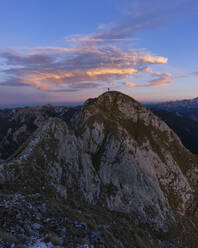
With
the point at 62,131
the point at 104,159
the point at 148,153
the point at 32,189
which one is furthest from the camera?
the point at 148,153

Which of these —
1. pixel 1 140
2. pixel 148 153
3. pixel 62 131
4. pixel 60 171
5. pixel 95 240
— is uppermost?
→ pixel 62 131

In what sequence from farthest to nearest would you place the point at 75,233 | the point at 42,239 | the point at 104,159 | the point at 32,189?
the point at 104,159 < the point at 32,189 < the point at 75,233 < the point at 42,239

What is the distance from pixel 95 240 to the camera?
12.8 meters

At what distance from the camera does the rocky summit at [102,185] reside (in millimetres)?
13102

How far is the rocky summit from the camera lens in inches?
516

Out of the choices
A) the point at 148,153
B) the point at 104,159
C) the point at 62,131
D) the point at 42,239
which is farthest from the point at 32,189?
the point at 148,153

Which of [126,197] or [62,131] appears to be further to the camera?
[126,197]

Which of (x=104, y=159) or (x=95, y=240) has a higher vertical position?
(x=95, y=240)

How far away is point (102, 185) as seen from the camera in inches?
1890

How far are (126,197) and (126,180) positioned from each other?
541 centimetres

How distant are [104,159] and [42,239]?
145 feet

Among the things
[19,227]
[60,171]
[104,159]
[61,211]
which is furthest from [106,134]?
[19,227]

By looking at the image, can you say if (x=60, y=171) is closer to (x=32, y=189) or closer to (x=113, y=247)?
(x=32, y=189)

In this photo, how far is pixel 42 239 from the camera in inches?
418
